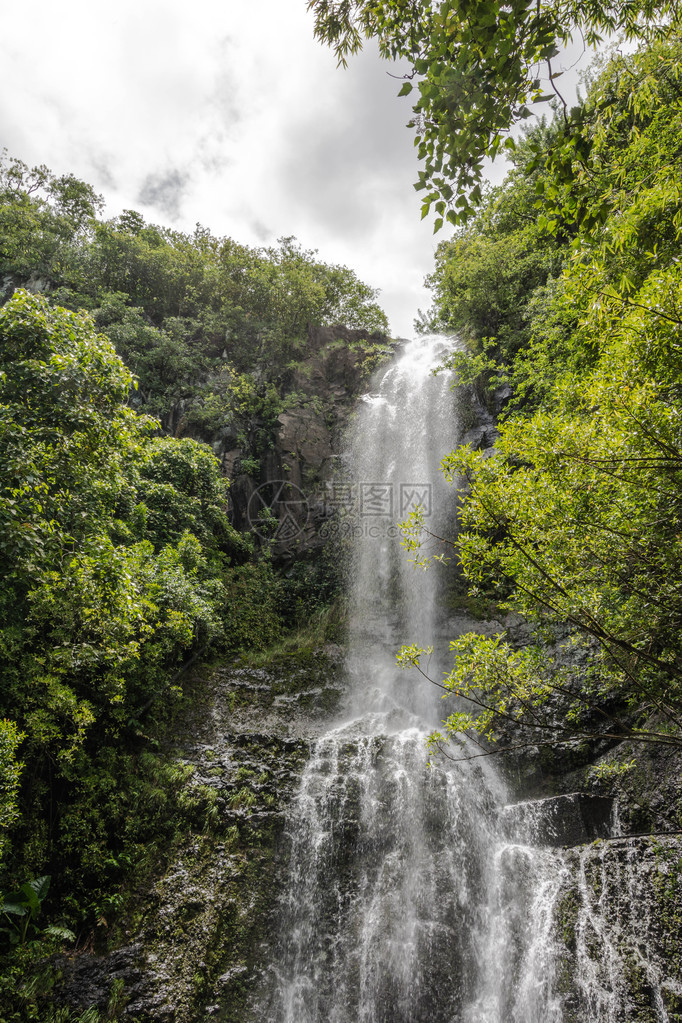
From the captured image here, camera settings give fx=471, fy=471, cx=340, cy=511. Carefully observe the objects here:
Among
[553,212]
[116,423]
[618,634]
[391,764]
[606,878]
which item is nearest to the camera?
[553,212]

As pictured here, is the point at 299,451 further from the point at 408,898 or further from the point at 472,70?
the point at 472,70

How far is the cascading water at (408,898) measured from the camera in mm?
5660

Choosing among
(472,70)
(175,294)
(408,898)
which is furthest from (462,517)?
(175,294)

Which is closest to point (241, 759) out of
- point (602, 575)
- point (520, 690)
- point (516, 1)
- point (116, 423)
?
point (520, 690)

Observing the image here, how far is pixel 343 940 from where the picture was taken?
21.4ft

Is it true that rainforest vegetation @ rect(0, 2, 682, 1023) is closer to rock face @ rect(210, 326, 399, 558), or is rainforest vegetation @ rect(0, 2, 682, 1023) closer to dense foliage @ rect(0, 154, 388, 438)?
rock face @ rect(210, 326, 399, 558)

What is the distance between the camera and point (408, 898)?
262 inches

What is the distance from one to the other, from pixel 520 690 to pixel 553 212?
4.51 metres

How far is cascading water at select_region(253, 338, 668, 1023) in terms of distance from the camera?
566 centimetres

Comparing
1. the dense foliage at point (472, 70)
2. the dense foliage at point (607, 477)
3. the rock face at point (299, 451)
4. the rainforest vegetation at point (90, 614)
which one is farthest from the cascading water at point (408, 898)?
the dense foliage at point (472, 70)

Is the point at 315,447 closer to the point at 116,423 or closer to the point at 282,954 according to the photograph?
the point at 116,423

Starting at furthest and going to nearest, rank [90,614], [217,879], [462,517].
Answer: [217,879], [90,614], [462,517]
